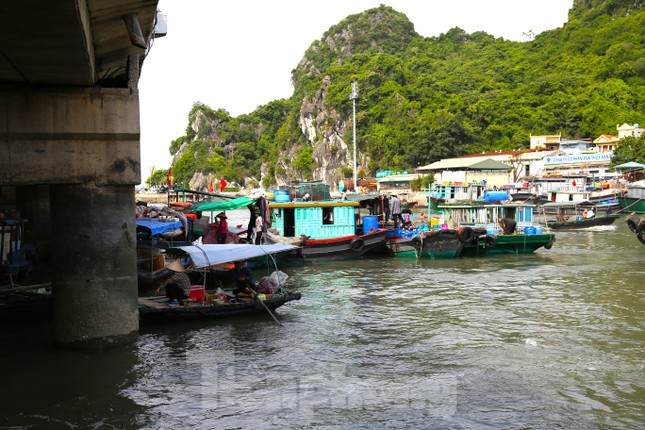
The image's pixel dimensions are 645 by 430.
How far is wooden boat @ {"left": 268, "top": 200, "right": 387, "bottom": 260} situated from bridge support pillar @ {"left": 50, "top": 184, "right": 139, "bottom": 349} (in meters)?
13.0

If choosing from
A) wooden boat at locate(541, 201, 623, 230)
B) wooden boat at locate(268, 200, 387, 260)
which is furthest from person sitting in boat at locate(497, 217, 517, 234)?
wooden boat at locate(541, 201, 623, 230)

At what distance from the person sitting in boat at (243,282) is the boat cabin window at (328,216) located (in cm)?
1025

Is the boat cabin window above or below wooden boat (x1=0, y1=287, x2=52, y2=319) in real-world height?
above

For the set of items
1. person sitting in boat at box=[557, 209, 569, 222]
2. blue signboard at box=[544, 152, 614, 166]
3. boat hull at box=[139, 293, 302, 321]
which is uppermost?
blue signboard at box=[544, 152, 614, 166]

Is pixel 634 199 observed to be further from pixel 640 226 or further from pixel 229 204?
pixel 229 204

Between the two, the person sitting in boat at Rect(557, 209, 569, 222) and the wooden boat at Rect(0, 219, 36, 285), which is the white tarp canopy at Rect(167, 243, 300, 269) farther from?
the person sitting in boat at Rect(557, 209, 569, 222)

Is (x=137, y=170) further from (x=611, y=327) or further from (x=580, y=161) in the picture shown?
(x=580, y=161)

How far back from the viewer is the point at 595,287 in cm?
1745

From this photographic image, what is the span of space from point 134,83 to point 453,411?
23.8 ft

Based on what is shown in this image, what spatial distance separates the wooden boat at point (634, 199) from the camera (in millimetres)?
40438

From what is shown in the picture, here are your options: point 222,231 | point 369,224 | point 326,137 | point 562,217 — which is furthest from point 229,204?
point 326,137

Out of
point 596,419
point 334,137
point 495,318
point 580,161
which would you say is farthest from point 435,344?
point 334,137

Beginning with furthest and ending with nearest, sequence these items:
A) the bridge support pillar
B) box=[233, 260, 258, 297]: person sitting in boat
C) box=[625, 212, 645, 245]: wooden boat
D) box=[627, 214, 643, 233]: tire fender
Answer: box=[627, 214, 643, 233]: tire fender, box=[625, 212, 645, 245]: wooden boat, box=[233, 260, 258, 297]: person sitting in boat, the bridge support pillar

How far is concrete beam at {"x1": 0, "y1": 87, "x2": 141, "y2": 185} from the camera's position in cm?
910
